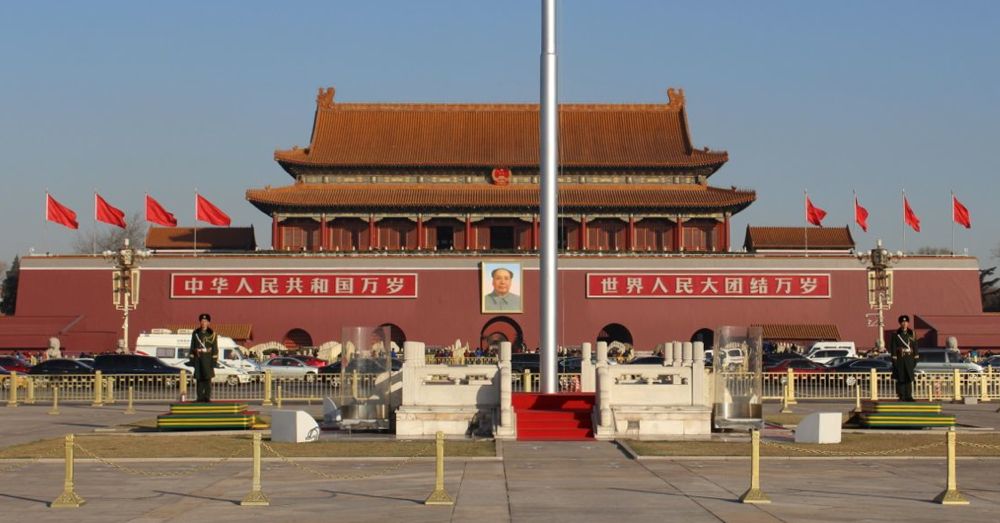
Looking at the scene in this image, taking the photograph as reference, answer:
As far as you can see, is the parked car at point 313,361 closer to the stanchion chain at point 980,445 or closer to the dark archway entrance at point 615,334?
the dark archway entrance at point 615,334

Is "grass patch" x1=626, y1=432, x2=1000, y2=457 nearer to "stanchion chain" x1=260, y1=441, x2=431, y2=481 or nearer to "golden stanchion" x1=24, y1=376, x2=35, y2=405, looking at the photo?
"stanchion chain" x1=260, y1=441, x2=431, y2=481

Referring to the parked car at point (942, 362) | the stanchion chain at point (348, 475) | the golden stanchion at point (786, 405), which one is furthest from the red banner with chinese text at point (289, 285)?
the stanchion chain at point (348, 475)

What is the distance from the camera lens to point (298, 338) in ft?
209

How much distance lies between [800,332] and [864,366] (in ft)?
57.3

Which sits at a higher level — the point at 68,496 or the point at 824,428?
the point at 824,428

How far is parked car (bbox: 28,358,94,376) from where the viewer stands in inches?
1772

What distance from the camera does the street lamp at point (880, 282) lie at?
55719 mm

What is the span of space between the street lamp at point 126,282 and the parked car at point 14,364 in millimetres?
4115

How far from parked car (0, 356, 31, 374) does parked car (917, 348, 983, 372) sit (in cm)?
2975

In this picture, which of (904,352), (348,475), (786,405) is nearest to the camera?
(348,475)

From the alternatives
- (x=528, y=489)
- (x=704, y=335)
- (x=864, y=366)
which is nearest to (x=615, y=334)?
(x=704, y=335)

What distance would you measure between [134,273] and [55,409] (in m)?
26.1

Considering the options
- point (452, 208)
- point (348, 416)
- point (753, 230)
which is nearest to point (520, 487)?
point (348, 416)

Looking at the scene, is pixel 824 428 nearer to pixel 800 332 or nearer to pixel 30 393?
pixel 30 393
